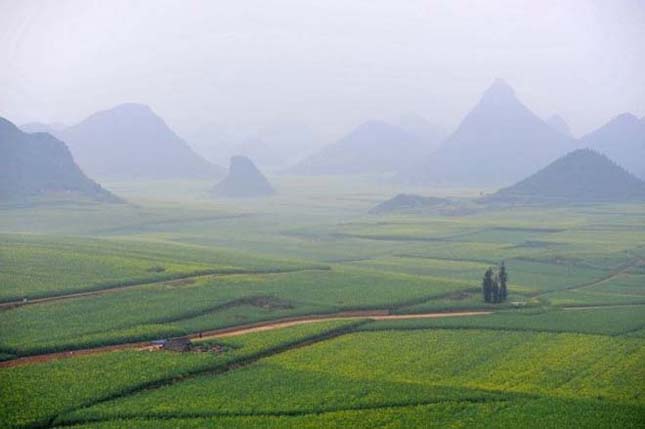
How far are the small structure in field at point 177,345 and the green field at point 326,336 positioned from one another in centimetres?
110

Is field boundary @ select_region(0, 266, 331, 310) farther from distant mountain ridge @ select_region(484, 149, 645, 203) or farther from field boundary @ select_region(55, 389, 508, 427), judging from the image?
distant mountain ridge @ select_region(484, 149, 645, 203)

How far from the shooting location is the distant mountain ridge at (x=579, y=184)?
16475 centimetres

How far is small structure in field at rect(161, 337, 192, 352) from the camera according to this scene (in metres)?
Result: 44.9

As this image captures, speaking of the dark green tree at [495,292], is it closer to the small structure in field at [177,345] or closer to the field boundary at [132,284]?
the field boundary at [132,284]

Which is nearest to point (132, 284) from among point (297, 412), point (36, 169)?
point (297, 412)

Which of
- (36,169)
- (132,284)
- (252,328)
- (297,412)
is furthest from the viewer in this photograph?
(36,169)

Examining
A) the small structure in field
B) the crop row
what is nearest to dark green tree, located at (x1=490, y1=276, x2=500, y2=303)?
the crop row

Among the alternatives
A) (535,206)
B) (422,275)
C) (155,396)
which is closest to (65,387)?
(155,396)

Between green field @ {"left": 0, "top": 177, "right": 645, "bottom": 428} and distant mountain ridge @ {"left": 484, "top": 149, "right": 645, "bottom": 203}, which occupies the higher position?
distant mountain ridge @ {"left": 484, "top": 149, "right": 645, "bottom": 203}

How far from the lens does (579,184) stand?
556 ft

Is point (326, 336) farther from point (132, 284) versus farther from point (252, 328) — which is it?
point (132, 284)

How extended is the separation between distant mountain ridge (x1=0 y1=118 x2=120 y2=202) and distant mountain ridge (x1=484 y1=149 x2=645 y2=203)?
87.2m

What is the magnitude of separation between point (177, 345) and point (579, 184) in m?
141

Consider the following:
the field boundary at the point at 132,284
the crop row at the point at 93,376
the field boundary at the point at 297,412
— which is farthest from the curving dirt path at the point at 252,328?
the field boundary at the point at 132,284
